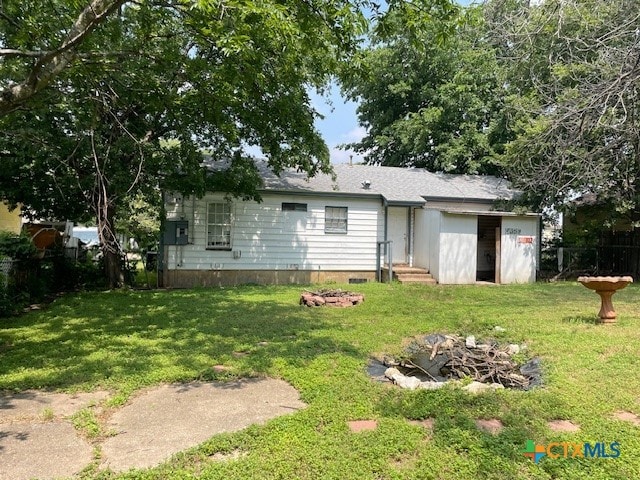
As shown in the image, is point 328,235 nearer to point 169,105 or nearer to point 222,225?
point 222,225

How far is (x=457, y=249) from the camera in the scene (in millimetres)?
13062

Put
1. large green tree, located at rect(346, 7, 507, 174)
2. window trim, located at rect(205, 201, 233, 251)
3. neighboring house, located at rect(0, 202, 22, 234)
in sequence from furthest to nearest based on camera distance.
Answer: large green tree, located at rect(346, 7, 507, 174)
neighboring house, located at rect(0, 202, 22, 234)
window trim, located at rect(205, 201, 233, 251)

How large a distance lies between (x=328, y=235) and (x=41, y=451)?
1079 cm

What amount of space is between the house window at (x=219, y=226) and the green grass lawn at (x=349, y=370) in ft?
9.35

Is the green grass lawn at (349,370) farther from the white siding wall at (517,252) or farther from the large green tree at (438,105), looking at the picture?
the large green tree at (438,105)

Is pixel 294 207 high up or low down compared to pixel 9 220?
up

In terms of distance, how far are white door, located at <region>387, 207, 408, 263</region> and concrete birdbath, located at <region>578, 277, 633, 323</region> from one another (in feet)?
25.5

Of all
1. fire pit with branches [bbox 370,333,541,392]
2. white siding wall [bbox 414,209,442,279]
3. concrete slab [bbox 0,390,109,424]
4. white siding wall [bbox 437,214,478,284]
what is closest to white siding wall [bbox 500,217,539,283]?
white siding wall [bbox 437,214,478,284]

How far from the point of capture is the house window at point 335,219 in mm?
13531

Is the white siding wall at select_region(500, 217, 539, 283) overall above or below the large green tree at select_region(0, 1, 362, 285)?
below

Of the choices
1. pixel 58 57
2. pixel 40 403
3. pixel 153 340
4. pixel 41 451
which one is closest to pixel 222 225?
pixel 153 340

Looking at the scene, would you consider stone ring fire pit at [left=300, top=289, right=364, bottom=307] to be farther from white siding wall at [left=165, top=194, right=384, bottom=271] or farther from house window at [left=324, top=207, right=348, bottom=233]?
house window at [left=324, top=207, right=348, bottom=233]

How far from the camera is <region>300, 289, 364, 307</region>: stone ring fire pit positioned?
9148 millimetres

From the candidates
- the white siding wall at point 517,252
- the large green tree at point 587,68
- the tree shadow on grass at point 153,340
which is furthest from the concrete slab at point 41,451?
the white siding wall at point 517,252
